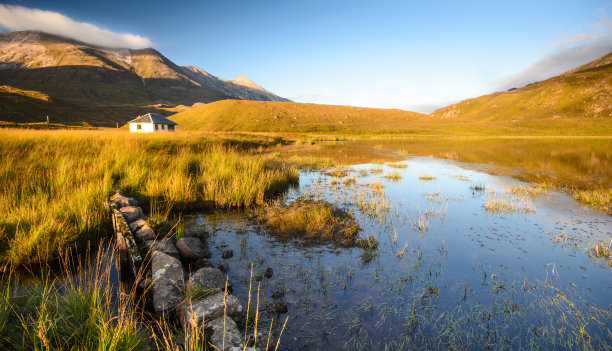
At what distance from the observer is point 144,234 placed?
5.68 metres

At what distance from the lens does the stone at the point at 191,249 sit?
18.7 ft

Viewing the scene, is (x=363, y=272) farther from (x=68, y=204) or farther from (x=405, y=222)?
(x=68, y=204)

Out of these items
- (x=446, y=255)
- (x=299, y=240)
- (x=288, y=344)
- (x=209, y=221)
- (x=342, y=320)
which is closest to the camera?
(x=288, y=344)

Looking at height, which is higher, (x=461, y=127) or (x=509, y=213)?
(x=461, y=127)

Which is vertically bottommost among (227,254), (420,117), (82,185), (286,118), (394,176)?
(227,254)

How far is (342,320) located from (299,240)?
10.5ft

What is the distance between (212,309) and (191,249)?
2.71m

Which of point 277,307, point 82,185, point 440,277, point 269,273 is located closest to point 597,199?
point 440,277

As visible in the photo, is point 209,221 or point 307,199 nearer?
point 209,221

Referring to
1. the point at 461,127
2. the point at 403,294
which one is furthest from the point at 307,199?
the point at 461,127

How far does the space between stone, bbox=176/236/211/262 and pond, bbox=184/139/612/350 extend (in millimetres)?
343

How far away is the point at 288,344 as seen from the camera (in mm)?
3625

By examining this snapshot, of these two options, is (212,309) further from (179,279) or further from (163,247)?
(163,247)

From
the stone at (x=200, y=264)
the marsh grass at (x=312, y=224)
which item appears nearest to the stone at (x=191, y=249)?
the stone at (x=200, y=264)
